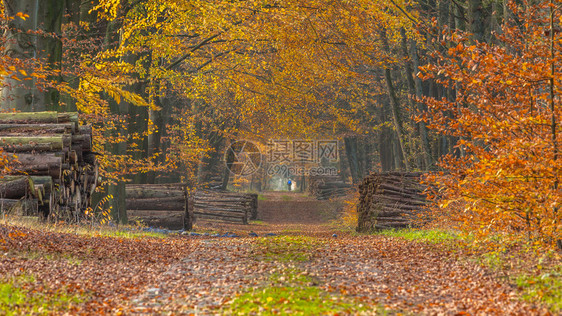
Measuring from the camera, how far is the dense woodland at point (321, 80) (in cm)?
864

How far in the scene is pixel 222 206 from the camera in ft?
93.9

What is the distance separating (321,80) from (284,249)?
1823 cm

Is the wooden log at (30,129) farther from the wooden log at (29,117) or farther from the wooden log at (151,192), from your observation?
the wooden log at (151,192)

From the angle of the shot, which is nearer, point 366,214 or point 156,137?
point 366,214

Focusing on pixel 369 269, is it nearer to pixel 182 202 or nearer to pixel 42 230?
pixel 42 230

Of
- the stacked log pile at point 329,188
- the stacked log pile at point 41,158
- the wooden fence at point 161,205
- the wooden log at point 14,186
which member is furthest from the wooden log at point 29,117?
the stacked log pile at point 329,188

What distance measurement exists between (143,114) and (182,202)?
3.50m

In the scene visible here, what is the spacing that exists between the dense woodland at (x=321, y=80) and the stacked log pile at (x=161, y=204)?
86 cm

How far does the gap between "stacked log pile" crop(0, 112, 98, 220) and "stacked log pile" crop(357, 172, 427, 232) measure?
8.83 meters

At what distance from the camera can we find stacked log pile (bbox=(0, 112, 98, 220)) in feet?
40.6

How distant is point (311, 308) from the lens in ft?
21.2

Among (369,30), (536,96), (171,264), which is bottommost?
(171,264)

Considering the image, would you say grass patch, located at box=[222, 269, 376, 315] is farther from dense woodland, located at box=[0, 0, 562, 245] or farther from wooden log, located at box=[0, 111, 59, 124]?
wooden log, located at box=[0, 111, 59, 124]

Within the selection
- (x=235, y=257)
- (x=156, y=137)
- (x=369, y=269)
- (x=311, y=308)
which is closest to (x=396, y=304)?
(x=311, y=308)
